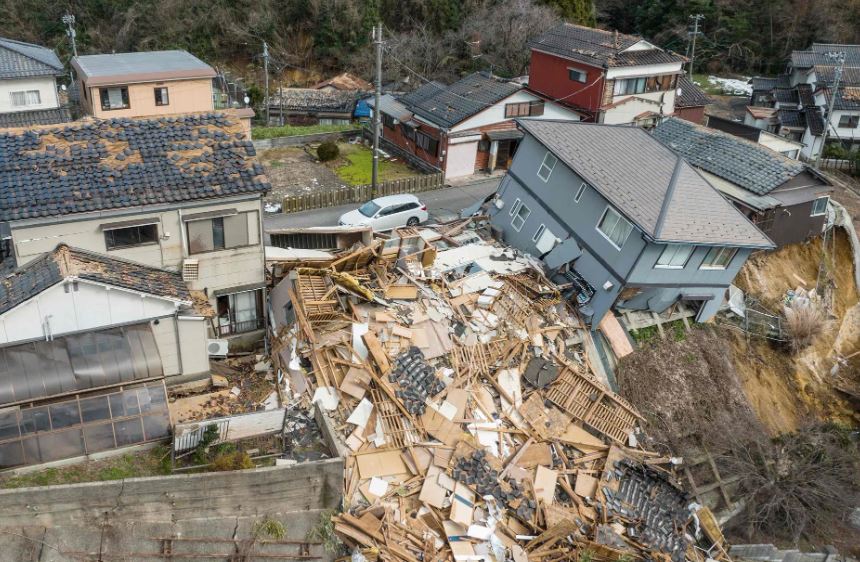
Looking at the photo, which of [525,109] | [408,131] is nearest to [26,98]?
[408,131]

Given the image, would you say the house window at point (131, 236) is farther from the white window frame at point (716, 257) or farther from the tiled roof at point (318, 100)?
the tiled roof at point (318, 100)

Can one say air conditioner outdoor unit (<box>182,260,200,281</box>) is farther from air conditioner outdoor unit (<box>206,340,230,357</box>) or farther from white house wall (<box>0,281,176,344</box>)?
air conditioner outdoor unit (<box>206,340,230,357</box>)

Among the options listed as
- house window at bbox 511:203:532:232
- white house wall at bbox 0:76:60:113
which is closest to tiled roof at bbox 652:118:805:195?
house window at bbox 511:203:532:232

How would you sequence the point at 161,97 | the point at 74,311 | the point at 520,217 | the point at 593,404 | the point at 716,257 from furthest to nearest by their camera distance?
1. the point at 161,97
2. the point at 520,217
3. the point at 716,257
4. the point at 593,404
5. the point at 74,311

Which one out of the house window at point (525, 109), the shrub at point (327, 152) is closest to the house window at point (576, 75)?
the house window at point (525, 109)

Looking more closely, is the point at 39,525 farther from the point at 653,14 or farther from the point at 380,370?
the point at 653,14

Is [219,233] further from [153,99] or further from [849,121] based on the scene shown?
[849,121]

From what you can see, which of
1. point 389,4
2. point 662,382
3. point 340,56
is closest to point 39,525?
point 662,382
